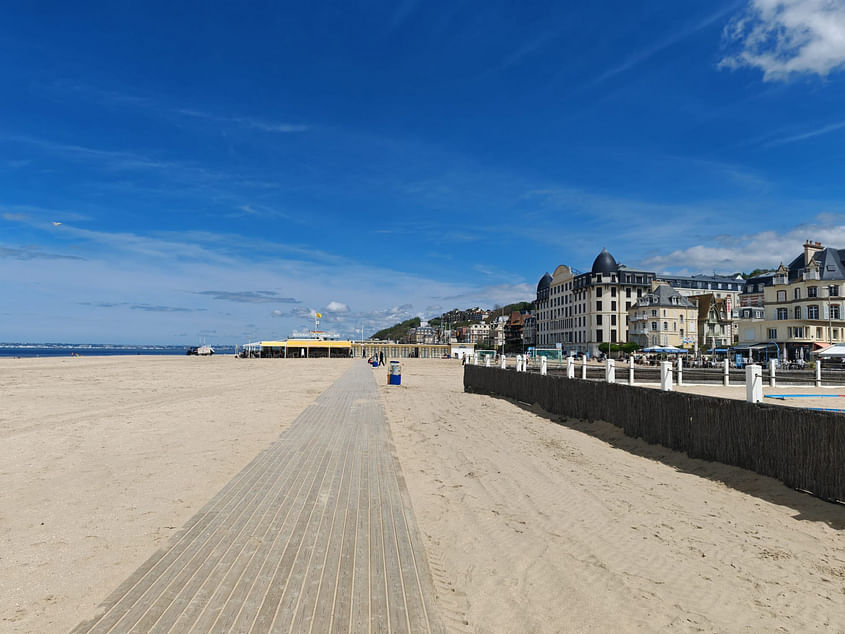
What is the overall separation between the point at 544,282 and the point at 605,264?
2278 cm

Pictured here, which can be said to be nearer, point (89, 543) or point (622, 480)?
point (89, 543)

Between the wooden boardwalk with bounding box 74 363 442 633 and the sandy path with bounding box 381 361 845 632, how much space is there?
0.34 metres

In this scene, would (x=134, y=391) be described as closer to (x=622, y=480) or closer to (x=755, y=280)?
(x=622, y=480)

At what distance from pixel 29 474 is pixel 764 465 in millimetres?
10987

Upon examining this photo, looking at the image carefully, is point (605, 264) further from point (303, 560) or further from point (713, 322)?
point (303, 560)

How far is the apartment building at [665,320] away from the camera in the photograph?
72312mm

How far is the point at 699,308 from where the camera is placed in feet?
250

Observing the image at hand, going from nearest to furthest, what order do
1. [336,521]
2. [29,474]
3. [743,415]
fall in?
[336,521], [29,474], [743,415]

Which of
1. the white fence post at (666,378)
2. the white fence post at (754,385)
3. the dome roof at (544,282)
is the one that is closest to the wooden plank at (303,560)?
the white fence post at (754,385)

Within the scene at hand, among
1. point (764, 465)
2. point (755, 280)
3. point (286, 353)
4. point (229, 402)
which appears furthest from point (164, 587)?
point (286, 353)

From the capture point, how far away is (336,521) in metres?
Result: 5.62

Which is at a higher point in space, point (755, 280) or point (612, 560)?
point (755, 280)

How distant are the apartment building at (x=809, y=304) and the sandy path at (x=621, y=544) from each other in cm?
4504

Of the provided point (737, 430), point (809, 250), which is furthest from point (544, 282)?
point (737, 430)
